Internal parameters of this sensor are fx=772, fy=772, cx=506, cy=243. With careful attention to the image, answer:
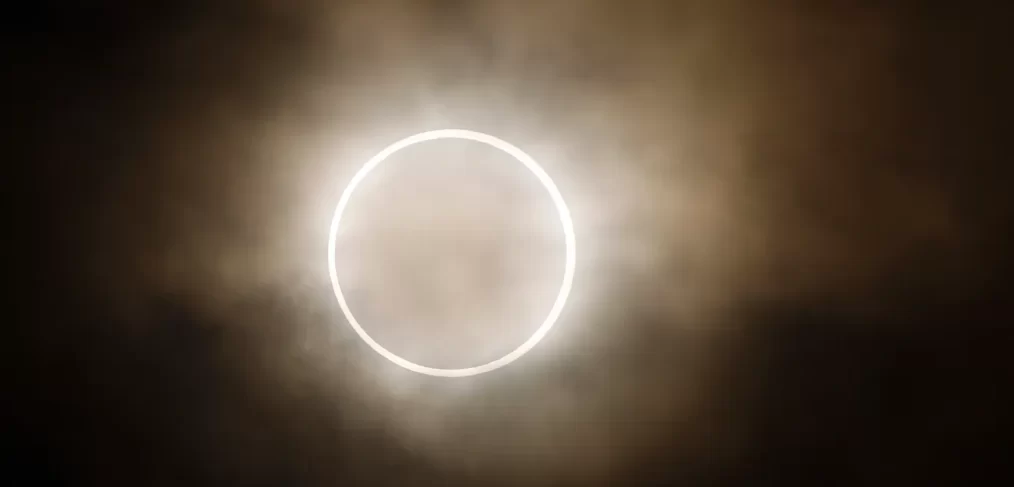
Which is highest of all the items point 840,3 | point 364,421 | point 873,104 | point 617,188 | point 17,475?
point 840,3

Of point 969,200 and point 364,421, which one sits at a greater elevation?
point 969,200

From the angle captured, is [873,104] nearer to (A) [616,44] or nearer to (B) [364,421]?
(A) [616,44]

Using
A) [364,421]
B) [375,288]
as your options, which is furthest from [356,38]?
[364,421]

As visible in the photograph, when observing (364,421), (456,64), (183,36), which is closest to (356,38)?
(456,64)

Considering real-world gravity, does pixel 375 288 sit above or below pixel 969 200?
below

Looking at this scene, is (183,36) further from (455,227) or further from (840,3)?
(840,3)

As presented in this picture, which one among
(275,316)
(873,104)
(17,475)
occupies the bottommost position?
(17,475)
